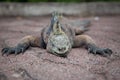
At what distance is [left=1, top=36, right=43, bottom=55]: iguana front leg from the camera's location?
4.29 meters

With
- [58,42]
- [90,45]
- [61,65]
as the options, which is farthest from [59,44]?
[90,45]

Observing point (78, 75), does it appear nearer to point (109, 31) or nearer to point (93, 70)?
point (93, 70)

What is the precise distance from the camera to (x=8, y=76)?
350cm

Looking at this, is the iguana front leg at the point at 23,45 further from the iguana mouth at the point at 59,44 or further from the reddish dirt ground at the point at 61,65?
the iguana mouth at the point at 59,44

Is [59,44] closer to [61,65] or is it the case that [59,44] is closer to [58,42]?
[58,42]

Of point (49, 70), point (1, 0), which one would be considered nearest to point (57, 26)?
point (49, 70)

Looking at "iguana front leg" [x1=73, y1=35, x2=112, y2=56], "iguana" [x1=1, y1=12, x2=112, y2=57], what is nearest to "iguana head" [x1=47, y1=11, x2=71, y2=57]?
"iguana" [x1=1, y1=12, x2=112, y2=57]

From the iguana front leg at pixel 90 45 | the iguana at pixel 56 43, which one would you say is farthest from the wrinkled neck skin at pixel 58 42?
the iguana front leg at pixel 90 45

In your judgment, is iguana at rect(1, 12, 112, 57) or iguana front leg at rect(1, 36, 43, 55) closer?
iguana at rect(1, 12, 112, 57)

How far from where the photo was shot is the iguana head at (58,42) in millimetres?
3957

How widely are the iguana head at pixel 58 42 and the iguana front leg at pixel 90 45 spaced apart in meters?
0.43

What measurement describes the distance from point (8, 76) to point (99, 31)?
9.96ft

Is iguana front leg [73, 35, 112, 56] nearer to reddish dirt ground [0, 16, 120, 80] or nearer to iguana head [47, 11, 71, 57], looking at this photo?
reddish dirt ground [0, 16, 120, 80]

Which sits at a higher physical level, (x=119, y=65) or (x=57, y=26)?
(x=57, y=26)
